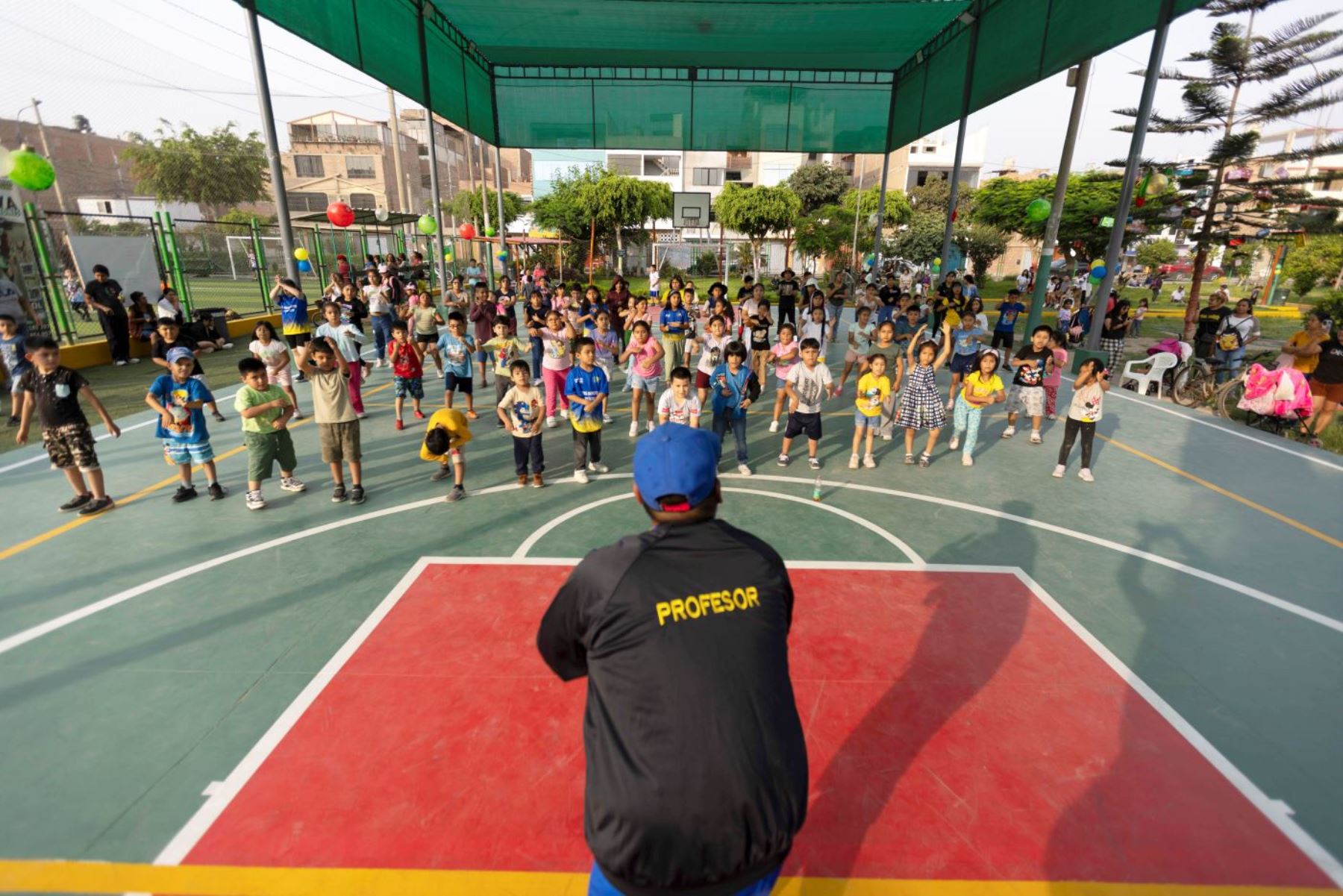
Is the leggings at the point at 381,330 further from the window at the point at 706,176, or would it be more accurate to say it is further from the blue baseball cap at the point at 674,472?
the window at the point at 706,176

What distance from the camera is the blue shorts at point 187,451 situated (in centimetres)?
694

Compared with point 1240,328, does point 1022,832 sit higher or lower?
lower

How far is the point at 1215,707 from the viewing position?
14.1 feet

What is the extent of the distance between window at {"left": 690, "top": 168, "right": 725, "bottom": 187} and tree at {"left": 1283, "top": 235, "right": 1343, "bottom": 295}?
146 feet

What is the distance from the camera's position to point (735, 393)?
8242 mm

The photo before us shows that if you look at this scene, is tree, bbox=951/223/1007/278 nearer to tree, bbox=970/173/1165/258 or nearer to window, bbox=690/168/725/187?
tree, bbox=970/173/1165/258

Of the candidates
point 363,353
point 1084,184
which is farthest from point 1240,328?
point 1084,184

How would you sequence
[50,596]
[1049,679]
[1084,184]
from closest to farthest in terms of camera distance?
[1049,679] → [50,596] → [1084,184]

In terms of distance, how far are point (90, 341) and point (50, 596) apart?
41.0 ft

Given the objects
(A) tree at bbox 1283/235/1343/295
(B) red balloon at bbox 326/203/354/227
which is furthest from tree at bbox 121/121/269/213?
(A) tree at bbox 1283/235/1343/295

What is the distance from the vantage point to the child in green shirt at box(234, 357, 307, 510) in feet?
21.5

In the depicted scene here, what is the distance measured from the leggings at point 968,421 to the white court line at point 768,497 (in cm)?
281

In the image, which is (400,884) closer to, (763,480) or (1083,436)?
(763,480)

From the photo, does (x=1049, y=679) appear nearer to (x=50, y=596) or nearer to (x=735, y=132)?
(x=50, y=596)
